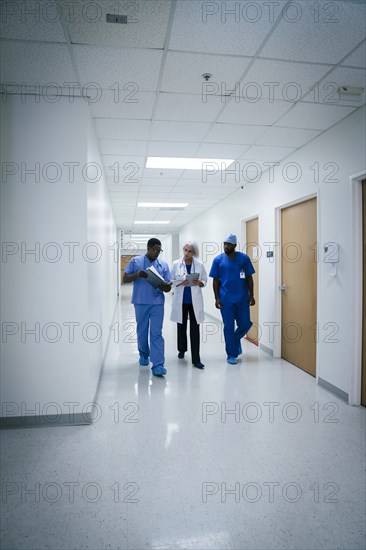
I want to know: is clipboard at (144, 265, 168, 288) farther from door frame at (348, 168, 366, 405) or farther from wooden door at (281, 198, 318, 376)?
door frame at (348, 168, 366, 405)

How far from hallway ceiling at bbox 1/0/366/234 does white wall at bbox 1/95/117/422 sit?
0.26m

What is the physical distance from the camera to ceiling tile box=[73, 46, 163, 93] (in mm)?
1933

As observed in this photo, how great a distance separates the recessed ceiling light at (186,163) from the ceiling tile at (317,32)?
1.99 meters

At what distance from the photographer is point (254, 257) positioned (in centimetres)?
477

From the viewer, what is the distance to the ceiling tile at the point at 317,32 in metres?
1.62

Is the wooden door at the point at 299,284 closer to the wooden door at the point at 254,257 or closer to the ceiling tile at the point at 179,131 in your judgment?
the wooden door at the point at 254,257

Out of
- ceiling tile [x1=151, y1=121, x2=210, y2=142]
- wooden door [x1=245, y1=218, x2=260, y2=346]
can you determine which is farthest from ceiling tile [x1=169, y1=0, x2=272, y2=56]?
wooden door [x1=245, y1=218, x2=260, y2=346]

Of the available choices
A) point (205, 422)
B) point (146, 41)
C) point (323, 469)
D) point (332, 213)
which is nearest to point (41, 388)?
point (205, 422)

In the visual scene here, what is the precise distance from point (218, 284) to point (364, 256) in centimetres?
170

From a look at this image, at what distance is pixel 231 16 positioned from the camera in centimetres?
165

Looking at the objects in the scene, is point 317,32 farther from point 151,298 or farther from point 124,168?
point 124,168

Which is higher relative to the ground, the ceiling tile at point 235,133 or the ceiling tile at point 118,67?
the ceiling tile at point 118,67

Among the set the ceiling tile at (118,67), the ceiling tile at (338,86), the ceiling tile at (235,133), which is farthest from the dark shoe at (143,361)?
the ceiling tile at (338,86)

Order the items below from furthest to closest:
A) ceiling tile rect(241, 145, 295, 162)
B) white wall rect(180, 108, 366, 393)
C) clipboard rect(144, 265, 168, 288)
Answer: ceiling tile rect(241, 145, 295, 162), clipboard rect(144, 265, 168, 288), white wall rect(180, 108, 366, 393)
